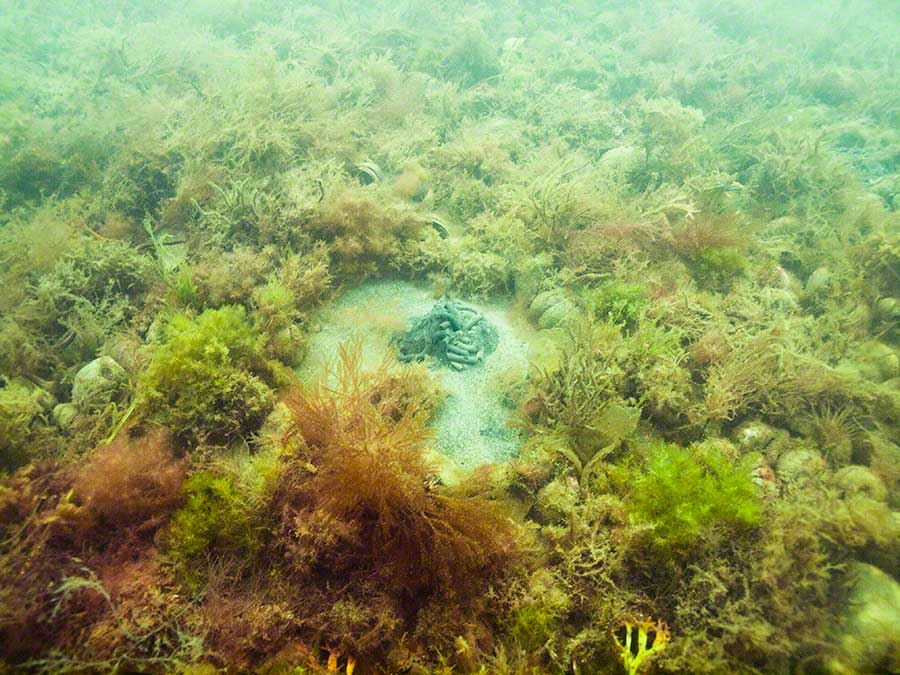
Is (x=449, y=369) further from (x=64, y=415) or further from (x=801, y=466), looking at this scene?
(x=64, y=415)

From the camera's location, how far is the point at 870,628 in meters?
2.67

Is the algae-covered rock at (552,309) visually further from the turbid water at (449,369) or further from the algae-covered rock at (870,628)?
the algae-covered rock at (870,628)

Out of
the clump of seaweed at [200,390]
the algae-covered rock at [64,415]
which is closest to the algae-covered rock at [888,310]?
the clump of seaweed at [200,390]

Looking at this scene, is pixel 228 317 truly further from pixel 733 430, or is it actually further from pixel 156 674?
pixel 733 430

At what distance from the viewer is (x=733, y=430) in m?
4.10

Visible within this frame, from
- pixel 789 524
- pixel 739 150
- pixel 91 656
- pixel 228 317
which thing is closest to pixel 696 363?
pixel 789 524

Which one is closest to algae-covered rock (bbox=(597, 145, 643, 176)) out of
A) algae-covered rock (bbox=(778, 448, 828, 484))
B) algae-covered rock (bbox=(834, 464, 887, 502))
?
algae-covered rock (bbox=(778, 448, 828, 484))

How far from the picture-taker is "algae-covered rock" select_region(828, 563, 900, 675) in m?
Answer: 2.58

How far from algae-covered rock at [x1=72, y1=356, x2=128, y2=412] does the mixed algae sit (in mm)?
31

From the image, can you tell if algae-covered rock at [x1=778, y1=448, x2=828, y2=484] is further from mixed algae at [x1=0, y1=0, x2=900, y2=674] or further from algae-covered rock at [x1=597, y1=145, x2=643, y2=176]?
algae-covered rock at [x1=597, y1=145, x2=643, y2=176]

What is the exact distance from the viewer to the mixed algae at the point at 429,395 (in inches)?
111

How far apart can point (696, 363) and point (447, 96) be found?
8.18 meters

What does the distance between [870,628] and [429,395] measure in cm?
357

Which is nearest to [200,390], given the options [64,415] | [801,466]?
[64,415]
